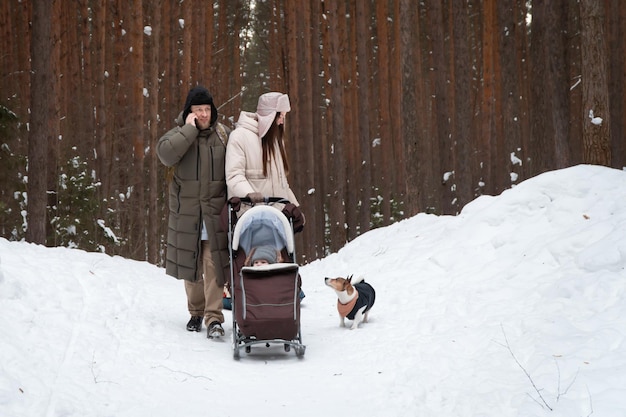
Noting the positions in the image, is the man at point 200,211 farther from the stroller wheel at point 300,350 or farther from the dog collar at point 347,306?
the dog collar at point 347,306

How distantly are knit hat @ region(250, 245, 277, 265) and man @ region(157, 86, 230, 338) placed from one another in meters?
0.49

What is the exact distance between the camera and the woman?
256 inches

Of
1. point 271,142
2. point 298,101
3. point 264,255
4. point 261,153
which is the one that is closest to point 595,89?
point 271,142

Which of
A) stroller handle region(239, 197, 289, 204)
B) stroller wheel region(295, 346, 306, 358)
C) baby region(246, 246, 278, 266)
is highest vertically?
stroller handle region(239, 197, 289, 204)

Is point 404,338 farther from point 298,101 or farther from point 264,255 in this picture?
point 298,101

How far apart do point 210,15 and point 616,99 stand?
14.4 m

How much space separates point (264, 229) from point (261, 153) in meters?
0.84

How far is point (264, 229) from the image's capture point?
6461 mm

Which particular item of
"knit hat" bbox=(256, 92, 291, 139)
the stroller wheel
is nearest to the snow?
the stroller wheel

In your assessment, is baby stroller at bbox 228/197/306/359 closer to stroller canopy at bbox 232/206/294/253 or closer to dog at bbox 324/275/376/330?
stroller canopy at bbox 232/206/294/253

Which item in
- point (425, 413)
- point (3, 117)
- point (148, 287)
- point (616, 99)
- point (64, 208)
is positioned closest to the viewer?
point (425, 413)

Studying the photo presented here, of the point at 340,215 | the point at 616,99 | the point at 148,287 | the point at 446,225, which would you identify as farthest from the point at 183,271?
the point at 616,99

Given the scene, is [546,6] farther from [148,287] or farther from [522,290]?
[148,287]

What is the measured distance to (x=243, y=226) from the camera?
6.30 m
